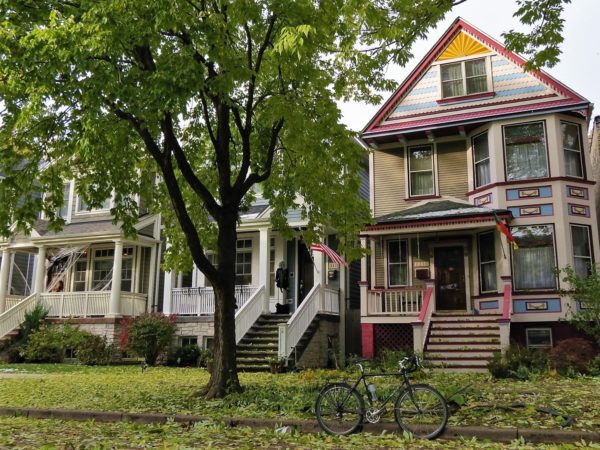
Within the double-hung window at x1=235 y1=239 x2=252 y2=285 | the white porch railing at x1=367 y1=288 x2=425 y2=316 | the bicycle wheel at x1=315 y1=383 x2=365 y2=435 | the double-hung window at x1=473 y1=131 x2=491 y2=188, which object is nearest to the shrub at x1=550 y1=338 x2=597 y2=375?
the white porch railing at x1=367 y1=288 x2=425 y2=316

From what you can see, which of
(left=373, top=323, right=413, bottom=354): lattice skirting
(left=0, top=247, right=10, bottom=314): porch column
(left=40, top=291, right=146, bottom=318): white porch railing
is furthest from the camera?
(left=0, top=247, right=10, bottom=314): porch column

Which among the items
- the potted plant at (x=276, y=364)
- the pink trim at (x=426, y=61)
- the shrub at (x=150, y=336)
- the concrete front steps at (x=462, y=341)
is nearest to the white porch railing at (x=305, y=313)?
the potted plant at (x=276, y=364)

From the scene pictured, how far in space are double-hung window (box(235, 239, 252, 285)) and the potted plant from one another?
636cm

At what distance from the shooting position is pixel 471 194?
19906mm

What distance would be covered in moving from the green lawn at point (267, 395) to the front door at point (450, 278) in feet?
15.9

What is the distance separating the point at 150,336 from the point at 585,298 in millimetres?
13963

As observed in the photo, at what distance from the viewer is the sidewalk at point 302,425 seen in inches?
286

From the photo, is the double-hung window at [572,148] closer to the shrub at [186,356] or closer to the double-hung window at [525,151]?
the double-hung window at [525,151]

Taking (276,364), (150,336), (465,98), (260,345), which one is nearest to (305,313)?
(260,345)

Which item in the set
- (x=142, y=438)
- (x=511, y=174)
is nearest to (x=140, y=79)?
(x=142, y=438)

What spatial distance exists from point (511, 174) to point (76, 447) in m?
15.8

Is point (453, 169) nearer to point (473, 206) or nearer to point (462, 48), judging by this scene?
point (473, 206)

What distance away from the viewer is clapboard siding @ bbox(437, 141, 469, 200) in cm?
2028

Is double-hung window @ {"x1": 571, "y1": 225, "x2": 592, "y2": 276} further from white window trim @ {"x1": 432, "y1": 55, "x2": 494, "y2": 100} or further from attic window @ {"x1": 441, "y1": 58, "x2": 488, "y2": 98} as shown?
attic window @ {"x1": 441, "y1": 58, "x2": 488, "y2": 98}
